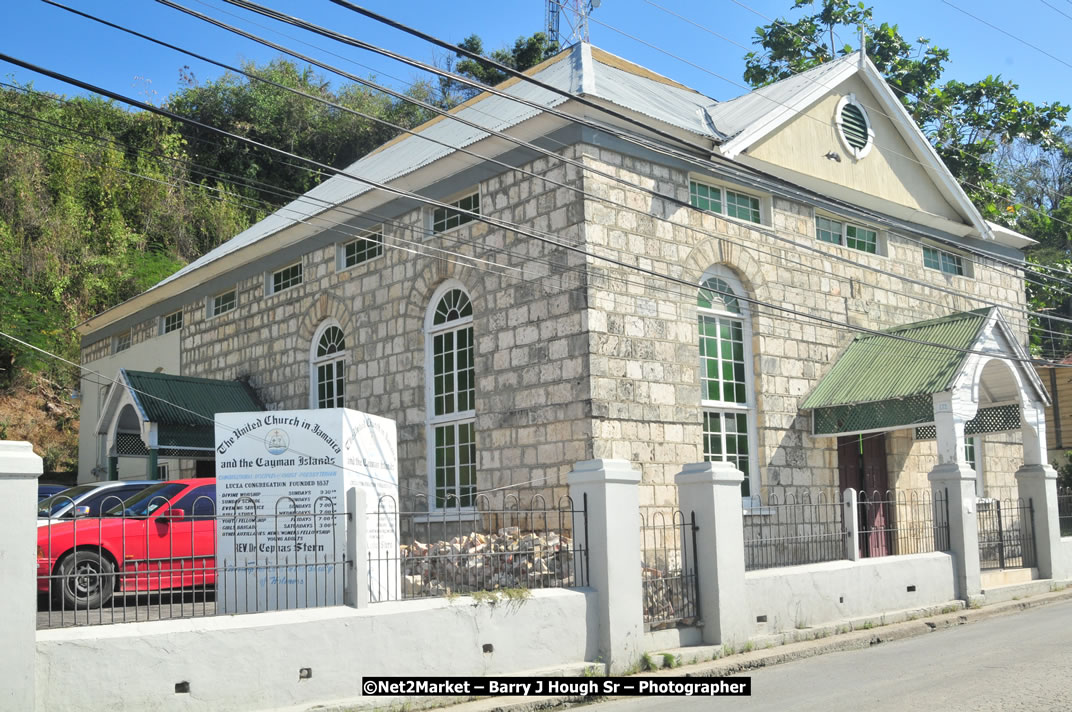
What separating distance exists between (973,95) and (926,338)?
52.4 feet

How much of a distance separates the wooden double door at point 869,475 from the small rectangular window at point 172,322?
52.2 feet

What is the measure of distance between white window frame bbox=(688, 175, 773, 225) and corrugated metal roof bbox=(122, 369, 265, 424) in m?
9.52

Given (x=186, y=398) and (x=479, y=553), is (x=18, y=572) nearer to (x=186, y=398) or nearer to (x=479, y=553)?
(x=479, y=553)

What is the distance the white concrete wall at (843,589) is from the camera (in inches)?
478

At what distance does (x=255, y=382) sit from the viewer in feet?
73.2

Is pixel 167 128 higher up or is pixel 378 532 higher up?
pixel 167 128

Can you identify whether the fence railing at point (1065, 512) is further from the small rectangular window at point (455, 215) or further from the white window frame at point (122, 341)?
the white window frame at point (122, 341)

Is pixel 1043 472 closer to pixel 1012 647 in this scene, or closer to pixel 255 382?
pixel 1012 647

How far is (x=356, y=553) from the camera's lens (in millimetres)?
9211

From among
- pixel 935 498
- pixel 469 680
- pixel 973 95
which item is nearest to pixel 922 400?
pixel 935 498

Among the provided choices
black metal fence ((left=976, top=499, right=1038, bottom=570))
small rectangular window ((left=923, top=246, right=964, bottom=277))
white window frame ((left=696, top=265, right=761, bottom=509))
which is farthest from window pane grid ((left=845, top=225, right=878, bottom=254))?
black metal fence ((left=976, top=499, right=1038, bottom=570))

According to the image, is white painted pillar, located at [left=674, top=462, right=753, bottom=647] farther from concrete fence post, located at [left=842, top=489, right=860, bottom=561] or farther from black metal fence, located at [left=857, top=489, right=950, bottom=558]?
black metal fence, located at [left=857, top=489, right=950, bottom=558]

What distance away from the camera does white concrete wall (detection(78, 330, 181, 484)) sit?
2552cm

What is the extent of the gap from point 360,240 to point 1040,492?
41.0 ft
